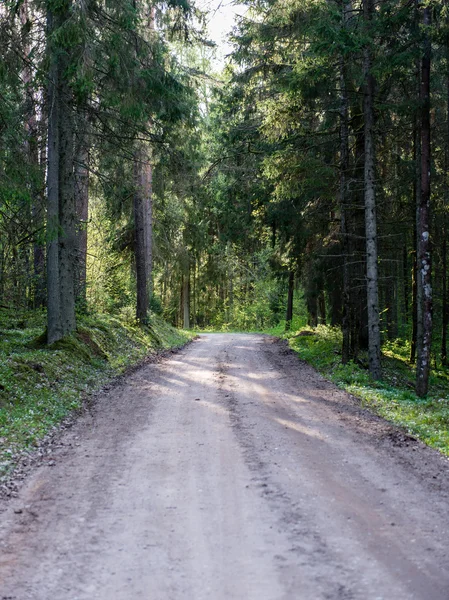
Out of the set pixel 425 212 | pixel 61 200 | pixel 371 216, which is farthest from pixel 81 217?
pixel 425 212

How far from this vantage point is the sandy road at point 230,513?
4105 millimetres

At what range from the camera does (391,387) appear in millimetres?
14125

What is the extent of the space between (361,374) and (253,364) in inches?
155

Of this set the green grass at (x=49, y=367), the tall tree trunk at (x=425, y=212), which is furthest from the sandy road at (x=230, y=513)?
the tall tree trunk at (x=425, y=212)

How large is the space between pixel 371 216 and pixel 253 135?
7687 millimetres

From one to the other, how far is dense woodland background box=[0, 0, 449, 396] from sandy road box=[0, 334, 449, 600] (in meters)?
5.91

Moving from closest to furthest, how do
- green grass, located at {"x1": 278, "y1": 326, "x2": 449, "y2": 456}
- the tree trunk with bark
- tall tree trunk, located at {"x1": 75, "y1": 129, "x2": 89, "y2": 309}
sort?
green grass, located at {"x1": 278, "y1": 326, "x2": 449, "y2": 456}, tall tree trunk, located at {"x1": 75, "y1": 129, "x2": 89, "y2": 309}, the tree trunk with bark

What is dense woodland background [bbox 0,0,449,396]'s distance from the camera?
12.7 m

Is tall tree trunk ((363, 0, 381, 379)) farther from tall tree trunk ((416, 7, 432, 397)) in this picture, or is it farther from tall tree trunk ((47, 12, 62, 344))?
tall tree trunk ((47, 12, 62, 344))

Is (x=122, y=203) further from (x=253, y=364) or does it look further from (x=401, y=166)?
(x=401, y=166)

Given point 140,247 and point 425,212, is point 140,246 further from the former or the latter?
point 425,212

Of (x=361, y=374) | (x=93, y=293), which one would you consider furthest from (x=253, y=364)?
(x=93, y=293)

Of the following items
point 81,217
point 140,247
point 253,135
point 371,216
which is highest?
point 253,135

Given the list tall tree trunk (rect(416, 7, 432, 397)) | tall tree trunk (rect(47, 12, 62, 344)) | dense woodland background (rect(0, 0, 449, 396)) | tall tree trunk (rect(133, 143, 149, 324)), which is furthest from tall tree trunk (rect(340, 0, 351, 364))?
tall tree trunk (rect(47, 12, 62, 344))
